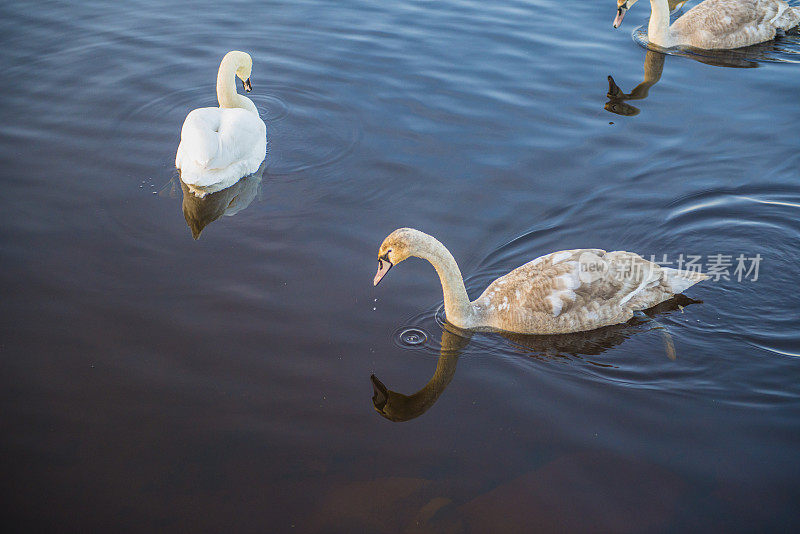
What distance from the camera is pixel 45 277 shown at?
7.50 m

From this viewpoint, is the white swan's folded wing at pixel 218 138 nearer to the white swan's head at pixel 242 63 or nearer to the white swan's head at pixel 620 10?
the white swan's head at pixel 242 63

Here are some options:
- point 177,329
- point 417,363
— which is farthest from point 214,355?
A: point 417,363

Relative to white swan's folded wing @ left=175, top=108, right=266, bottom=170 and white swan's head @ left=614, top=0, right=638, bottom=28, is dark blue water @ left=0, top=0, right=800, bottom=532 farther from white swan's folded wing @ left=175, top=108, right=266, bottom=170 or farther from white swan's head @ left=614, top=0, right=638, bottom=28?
white swan's head @ left=614, top=0, right=638, bottom=28

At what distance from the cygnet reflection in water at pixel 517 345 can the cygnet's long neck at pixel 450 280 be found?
14 centimetres

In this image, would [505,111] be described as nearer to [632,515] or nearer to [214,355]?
[214,355]

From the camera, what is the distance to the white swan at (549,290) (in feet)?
21.6

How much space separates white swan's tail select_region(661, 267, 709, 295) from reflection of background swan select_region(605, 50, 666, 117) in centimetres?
426

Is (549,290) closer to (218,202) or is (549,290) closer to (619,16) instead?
(218,202)

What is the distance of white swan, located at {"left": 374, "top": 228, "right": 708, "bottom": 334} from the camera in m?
6.60

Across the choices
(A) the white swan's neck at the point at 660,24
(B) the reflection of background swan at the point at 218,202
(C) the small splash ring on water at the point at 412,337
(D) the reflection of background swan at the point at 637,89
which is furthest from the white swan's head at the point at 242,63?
(A) the white swan's neck at the point at 660,24

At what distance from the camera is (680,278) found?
698 cm

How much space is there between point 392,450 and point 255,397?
1.25 m

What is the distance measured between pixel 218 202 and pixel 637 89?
6.62 metres

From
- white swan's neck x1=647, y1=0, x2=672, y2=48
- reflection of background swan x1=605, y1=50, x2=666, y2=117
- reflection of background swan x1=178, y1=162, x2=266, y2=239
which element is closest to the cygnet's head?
reflection of background swan x1=178, y1=162, x2=266, y2=239
